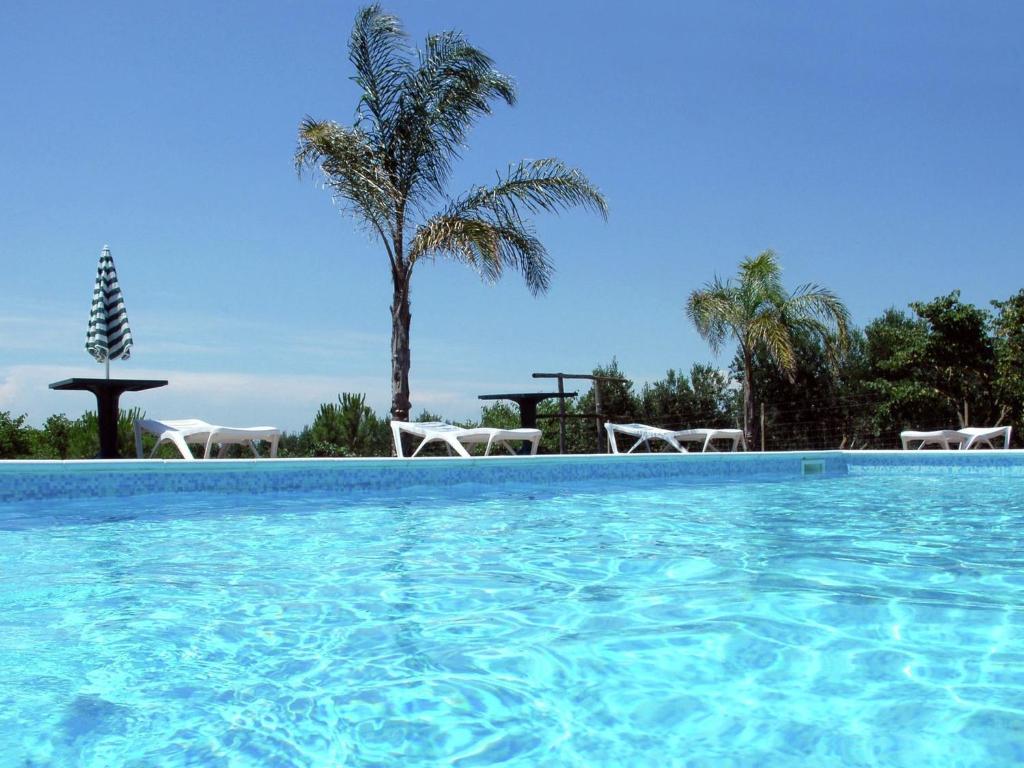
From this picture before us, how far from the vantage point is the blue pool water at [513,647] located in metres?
1.93

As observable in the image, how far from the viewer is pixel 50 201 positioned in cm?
1215

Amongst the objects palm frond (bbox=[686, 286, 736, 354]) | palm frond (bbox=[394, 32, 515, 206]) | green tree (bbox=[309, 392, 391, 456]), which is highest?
palm frond (bbox=[394, 32, 515, 206])

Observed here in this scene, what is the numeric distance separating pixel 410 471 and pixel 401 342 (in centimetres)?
312

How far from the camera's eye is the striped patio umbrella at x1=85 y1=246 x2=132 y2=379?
889 centimetres

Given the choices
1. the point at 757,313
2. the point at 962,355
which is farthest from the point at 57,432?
the point at 962,355

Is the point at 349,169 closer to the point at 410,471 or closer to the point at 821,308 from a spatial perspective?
the point at 410,471

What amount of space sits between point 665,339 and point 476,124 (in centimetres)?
776

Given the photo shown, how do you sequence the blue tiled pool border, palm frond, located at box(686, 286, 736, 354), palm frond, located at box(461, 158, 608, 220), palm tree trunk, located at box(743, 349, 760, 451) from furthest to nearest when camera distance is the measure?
1. palm frond, located at box(686, 286, 736, 354)
2. palm tree trunk, located at box(743, 349, 760, 451)
3. palm frond, located at box(461, 158, 608, 220)
4. the blue tiled pool border

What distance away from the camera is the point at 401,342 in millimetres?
11141

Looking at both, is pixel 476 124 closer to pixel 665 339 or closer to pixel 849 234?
pixel 665 339

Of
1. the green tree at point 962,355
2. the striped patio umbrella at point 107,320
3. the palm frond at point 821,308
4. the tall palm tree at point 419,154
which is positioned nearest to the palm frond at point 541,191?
the tall palm tree at point 419,154

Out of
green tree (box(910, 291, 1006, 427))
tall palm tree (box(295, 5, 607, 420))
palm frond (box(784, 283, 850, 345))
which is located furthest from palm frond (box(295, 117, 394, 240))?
green tree (box(910, 291, 1006, 427))

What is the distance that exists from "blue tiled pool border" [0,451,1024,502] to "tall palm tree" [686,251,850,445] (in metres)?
3.65

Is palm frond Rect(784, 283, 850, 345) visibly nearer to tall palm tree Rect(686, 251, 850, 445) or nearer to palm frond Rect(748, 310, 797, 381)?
tall palm tree Rect(686, 251, 850, 445)
